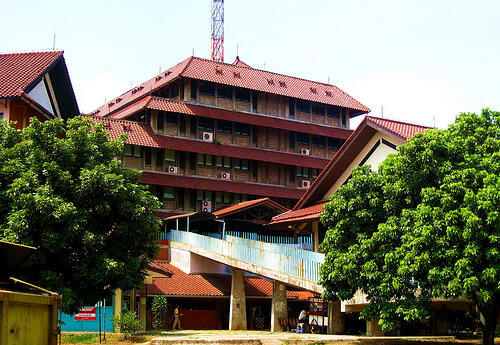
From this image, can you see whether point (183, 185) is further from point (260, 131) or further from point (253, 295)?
point (253, 295)

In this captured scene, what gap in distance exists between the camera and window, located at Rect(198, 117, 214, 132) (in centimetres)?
4894

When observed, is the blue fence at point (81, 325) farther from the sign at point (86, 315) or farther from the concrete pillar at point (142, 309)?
the concrete pillar at point (142, 309)

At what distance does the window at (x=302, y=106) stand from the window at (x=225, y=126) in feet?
21.2

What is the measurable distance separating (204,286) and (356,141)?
43.8 feet

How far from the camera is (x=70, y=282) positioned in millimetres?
19906

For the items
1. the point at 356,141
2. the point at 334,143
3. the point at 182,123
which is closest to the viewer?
the point at 356,141

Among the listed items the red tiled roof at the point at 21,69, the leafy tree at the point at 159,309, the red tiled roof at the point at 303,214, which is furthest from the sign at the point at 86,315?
the red tiled roof at the point at 21,69

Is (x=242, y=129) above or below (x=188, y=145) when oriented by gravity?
above

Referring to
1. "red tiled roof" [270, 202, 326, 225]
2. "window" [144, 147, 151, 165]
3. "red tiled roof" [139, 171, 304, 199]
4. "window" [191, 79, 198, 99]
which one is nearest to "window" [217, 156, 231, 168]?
"red tiled roof" [139, 171, 304, 199]

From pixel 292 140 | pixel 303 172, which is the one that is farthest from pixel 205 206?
pixel 292 140

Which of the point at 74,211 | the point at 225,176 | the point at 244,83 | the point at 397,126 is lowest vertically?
the point at 74,211

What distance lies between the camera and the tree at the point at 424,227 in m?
16.6

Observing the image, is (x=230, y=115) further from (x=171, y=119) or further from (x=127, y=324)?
(x=127, y=324)

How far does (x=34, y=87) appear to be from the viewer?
96.0 ft
